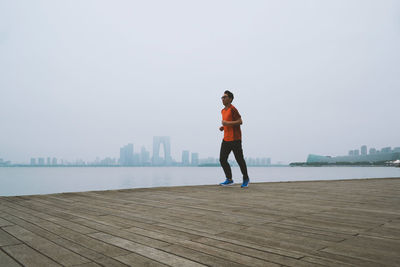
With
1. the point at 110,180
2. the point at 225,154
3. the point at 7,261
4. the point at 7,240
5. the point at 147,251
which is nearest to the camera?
the point at 7,261

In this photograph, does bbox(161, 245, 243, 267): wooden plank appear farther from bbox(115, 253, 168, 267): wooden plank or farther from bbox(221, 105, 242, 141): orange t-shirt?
bbox(221, 105, 242, 141): orange t-shirt

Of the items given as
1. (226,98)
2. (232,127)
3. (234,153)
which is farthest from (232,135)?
(226,98)

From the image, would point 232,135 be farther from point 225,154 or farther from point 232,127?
point 225,154

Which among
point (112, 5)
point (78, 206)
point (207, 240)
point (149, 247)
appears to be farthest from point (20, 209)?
point (112, 5)

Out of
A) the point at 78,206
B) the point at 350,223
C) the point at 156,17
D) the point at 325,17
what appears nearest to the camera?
the point at 350,223

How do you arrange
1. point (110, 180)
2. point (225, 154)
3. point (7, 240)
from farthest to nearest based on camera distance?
A: point (110, 180)
point (225, 154)
point (7, 240)

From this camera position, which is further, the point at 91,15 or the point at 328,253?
the point at 91,15

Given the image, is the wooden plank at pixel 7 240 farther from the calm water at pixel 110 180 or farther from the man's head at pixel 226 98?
the calm water at pixel 110 180

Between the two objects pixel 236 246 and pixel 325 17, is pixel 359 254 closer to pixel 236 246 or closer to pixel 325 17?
pixel 236 246

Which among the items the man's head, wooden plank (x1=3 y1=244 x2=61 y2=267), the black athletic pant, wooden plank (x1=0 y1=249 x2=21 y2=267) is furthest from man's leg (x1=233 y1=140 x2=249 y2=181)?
wooden plank (x1=0 y1=249 x2=21 y2=267)

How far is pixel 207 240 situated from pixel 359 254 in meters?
0.83

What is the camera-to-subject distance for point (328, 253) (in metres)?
1.40

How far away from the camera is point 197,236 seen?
68.4 inches

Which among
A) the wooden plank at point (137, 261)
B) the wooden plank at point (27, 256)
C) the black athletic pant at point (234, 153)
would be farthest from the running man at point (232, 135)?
the wooden plank at point (27, 256)
